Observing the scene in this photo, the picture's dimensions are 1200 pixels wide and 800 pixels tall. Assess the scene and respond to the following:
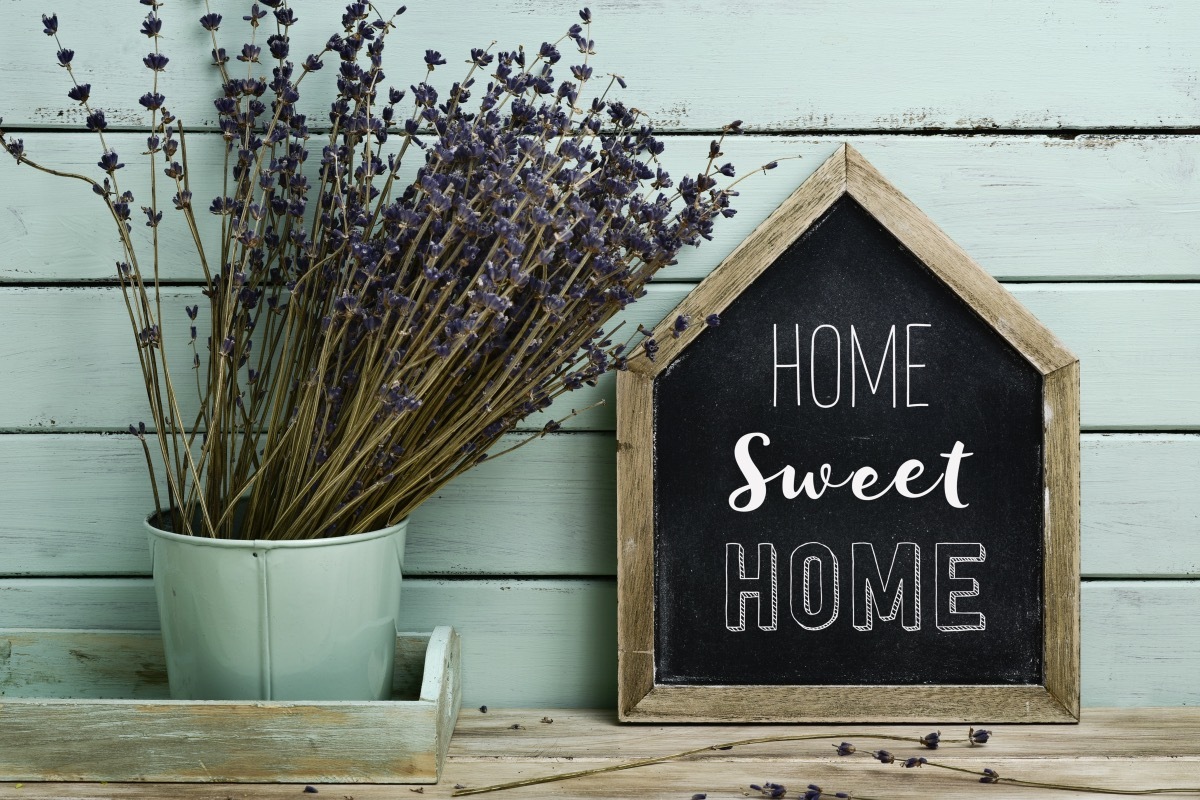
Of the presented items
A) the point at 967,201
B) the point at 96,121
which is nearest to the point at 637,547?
the point at 967,201

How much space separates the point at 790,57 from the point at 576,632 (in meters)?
0.69

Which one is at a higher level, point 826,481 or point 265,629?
point 826,481

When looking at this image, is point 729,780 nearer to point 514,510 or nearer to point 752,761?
point 752,761

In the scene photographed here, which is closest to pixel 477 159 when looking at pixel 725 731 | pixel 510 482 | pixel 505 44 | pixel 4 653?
pixel 505 44

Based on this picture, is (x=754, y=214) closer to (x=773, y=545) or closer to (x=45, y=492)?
(x=773, y=545)

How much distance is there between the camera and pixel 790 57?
3.34 ft

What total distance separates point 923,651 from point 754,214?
509mm

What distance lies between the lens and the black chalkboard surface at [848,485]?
3.24 ft

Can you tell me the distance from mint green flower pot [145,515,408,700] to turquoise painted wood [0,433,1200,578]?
17 centimetres

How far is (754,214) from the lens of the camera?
3.36ft

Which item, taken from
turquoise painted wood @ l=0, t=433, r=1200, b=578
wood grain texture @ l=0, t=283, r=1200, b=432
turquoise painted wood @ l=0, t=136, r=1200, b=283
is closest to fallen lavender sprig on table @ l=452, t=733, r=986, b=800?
turquoise painted wood @ l=0, t=433, r=1200, b=578

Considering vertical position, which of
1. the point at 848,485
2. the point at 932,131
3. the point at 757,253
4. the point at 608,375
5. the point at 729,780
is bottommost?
the point at 729,780

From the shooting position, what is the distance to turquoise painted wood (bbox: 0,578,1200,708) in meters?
1.05

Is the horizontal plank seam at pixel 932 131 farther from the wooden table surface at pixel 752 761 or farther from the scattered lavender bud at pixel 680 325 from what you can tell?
the wooden table surface at pixel 752 761
